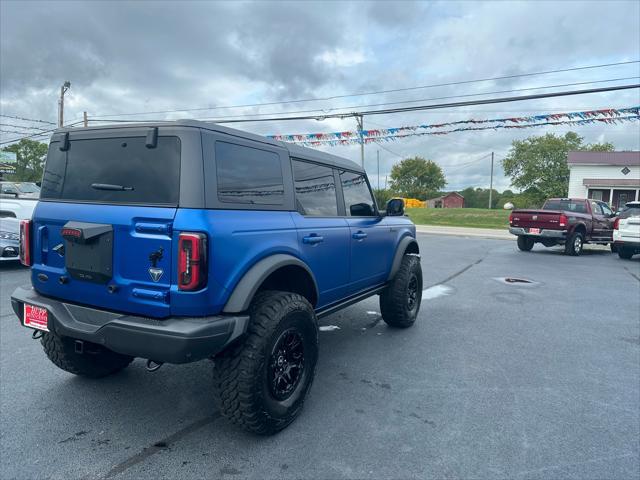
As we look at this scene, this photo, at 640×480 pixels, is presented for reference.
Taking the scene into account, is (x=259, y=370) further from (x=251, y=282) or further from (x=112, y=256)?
(x=112, y=256)

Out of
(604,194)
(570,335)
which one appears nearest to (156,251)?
(570,335)

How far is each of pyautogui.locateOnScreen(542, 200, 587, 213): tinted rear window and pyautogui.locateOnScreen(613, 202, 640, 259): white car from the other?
3.92 feet

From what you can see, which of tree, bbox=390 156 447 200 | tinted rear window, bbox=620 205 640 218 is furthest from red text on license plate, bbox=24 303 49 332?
tree, bbox=390 156 447 200

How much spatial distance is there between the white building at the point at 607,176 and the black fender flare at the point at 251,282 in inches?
1305

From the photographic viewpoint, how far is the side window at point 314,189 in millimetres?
3441

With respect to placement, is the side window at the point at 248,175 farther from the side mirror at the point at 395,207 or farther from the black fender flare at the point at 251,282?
the side mirror at the point at 395,207

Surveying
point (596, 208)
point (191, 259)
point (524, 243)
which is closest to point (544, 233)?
point (524, 243)

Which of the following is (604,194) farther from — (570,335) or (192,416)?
(192,416)

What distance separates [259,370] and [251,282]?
52 centimetres

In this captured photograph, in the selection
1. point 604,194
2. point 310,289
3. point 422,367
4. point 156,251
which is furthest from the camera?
point 604,194

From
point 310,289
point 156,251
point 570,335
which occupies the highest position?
point 156,251

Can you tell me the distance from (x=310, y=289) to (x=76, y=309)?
5.22 feet

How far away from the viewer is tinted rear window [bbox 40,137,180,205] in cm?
253

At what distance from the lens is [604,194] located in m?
31.2
